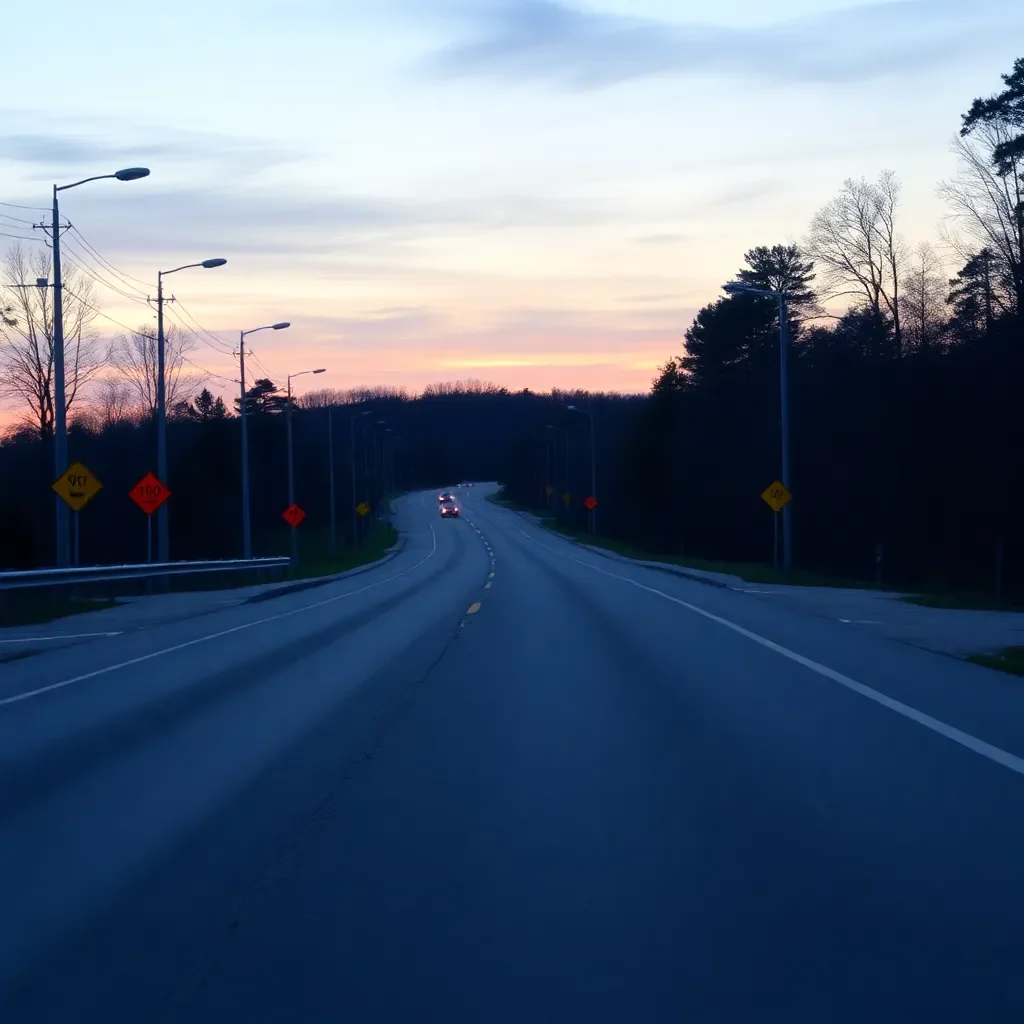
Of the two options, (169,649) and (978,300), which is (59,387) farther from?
(978,300)

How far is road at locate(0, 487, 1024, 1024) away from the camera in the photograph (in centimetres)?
530

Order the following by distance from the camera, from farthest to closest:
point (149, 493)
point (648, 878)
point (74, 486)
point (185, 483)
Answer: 1. point (185, 483)
2. point (149, 493)
3. point (74, 486)
4. point (648, 878)

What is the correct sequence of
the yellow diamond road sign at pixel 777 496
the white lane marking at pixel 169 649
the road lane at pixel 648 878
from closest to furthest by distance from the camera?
the road lane at pixel 648 878 < the white lane marking at pixel 169 649 < the yellow diamond road sign at pixel 777 496

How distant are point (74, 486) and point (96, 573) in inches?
77.7

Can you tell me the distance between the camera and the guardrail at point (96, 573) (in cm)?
2478

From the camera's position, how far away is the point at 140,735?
1148cm

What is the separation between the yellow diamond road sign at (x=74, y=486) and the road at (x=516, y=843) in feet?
40.6

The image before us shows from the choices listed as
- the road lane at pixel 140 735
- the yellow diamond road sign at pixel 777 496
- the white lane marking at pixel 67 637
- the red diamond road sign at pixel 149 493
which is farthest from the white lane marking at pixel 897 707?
the red diamond road sign at pixel 149 493

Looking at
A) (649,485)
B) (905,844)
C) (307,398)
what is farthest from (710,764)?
(307,398)

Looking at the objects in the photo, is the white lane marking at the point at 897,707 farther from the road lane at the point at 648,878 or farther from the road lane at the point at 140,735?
the road lane at the point at 140,735

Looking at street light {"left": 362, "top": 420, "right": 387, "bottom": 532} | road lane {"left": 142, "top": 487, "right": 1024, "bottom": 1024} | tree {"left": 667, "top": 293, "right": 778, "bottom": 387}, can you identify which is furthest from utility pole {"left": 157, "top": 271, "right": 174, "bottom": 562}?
street light {"left": 362, "top": 420, "right": 387, "bottom": 532}

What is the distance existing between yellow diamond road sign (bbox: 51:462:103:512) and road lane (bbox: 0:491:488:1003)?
520 cm

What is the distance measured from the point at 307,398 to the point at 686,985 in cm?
14809

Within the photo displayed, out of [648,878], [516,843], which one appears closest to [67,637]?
[516,843]
